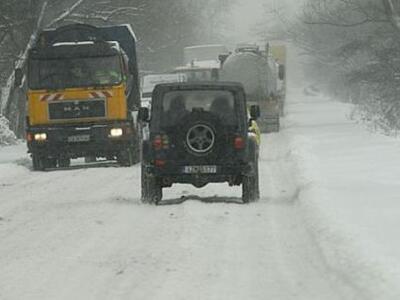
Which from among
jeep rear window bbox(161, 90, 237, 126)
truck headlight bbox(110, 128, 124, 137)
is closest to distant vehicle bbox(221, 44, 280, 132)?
truck headlight bbox(110, 128, 124, 137)

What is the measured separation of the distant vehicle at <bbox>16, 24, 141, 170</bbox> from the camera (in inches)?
781

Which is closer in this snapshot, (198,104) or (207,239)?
(207,239)

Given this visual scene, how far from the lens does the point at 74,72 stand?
65.4 feet

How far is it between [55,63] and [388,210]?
11.4m

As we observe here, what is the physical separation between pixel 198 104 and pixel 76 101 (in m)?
7.71

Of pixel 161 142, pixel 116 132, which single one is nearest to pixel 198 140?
pixel 161 142

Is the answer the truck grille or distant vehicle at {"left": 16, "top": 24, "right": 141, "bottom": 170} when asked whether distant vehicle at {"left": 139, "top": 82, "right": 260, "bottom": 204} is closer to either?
distant vehicle at {"left": 16, "top": 24, "right": 141, "bottom": 170}

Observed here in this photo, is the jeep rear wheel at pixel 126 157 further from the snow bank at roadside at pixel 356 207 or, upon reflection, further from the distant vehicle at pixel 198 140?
the distant vehicle at pixel 198 140

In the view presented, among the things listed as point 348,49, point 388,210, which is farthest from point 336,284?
point 348,49

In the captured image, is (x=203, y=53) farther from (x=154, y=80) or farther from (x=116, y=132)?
(x=116, y=132)

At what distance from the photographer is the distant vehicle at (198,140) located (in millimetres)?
12594

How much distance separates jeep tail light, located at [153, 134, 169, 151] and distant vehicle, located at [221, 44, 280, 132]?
62.0ft

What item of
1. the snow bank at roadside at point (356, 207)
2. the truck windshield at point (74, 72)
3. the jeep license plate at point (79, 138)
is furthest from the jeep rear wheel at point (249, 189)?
the truck windshield at point (74, 72)

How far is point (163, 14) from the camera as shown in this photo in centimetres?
5019
